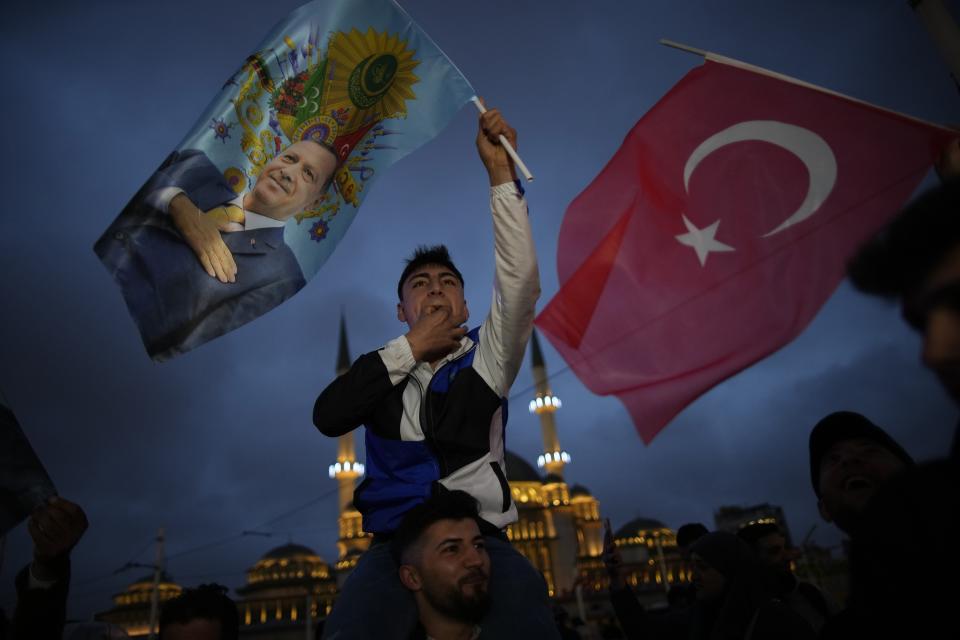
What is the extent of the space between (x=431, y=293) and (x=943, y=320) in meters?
2.31

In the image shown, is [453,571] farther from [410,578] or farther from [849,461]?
[849,461]

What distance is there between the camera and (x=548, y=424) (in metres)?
54.4

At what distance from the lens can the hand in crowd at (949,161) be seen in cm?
309

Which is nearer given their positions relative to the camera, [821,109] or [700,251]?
[821,109]

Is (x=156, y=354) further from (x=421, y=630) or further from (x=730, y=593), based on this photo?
(x=730, y=593)

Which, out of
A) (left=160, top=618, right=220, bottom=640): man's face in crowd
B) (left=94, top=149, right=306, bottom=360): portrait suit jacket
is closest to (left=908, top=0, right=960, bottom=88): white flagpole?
(left=94, top=149, right=306, bottom=360): portrait suit jacket

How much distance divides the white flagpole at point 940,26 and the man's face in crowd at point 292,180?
4461mm

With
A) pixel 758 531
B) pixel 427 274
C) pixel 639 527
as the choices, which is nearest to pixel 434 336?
pixel 427 274

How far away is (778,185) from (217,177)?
4.14 meters

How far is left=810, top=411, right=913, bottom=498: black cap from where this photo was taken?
272cm

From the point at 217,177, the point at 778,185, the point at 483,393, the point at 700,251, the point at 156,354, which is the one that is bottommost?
the point at 483,393

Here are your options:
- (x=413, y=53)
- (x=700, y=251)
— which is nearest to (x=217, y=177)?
(x=413, y=53)

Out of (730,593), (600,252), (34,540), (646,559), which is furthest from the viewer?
(646,559)

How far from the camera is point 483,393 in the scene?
105 inches
